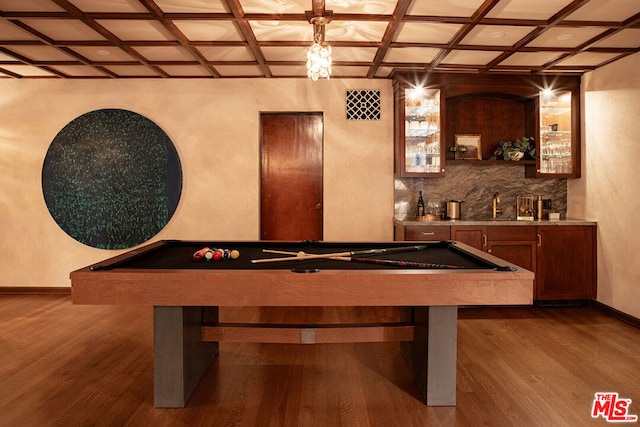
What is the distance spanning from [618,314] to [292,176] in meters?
3.78

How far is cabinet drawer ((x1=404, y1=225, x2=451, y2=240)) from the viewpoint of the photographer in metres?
4.85

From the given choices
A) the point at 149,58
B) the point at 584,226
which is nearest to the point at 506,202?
the point at 584,226

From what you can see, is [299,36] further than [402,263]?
Yes

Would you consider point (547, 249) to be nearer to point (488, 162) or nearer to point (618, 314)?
point (618, 314)

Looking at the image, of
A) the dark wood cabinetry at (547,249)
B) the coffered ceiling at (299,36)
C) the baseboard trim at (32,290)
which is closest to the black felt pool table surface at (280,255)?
the dark wood cabinetry at (547,249)

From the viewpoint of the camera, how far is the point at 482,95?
211 inches

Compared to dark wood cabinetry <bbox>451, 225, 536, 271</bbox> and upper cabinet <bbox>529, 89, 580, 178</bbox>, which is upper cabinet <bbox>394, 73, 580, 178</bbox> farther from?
dark wood cabinetry <bbox>451, 225, 536, 271</bbox>

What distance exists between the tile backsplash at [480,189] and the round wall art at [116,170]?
9.52 feet

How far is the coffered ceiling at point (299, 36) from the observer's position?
3273mm

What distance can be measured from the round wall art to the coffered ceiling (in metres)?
0.63

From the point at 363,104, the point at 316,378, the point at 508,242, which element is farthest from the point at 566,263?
the point at 316,378

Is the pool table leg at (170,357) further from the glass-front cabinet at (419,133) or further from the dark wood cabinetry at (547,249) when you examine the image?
the glass-front cabinet at (419,133)

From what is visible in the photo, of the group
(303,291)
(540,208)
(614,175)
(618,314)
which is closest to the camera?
(303,291)

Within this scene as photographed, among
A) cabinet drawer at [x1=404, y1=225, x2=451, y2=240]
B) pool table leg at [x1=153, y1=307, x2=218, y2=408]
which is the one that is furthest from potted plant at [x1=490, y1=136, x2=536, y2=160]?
pool table leg at [x1=153, y1=307, x2=218, y2=408]
